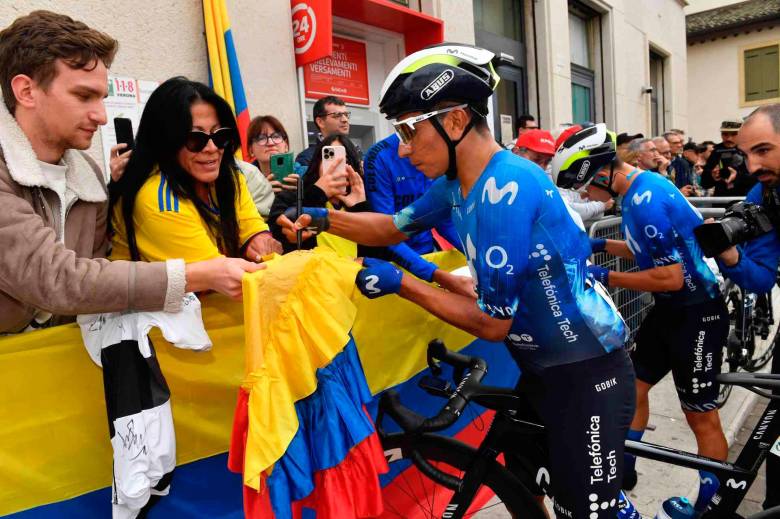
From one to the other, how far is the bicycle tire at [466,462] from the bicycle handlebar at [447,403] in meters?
0.11

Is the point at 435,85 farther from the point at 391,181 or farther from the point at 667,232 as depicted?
the point at 667,232

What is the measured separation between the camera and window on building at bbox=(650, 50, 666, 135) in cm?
1741

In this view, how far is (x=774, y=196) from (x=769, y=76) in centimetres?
3151

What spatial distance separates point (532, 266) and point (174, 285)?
1.07 metres

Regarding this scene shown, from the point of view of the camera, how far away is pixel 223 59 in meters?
4.55

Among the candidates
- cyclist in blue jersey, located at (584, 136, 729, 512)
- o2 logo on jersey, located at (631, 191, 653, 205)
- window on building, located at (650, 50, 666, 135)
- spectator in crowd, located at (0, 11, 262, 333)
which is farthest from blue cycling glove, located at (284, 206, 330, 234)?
window on building, located at (650, 50, 666, 135)

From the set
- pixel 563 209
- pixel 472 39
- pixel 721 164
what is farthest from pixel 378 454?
pixel 721 164

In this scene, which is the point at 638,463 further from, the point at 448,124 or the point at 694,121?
the point at 694,121

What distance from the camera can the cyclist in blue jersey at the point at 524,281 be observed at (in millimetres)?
1652

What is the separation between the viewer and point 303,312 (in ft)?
5.59

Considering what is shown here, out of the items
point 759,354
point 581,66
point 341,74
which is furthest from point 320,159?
point 581,66

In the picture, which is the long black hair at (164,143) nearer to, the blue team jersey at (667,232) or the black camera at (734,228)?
the black camera at (734,228)

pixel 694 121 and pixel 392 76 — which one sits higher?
pixel 694 121

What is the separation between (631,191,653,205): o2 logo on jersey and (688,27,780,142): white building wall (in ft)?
Answer: 101
